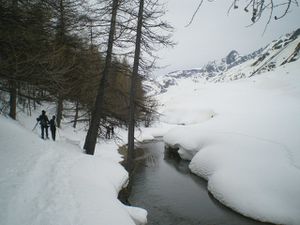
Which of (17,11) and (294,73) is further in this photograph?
(294,73)

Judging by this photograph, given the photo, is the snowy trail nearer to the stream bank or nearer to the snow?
the snow

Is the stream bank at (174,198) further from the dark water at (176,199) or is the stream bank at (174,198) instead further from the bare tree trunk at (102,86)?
the bare tree trunk at (102,86)

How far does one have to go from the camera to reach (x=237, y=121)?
68.5 ft

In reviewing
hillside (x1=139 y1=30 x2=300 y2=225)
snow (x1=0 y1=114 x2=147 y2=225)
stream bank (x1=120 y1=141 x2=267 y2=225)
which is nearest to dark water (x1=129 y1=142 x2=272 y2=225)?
stream bank (x1=120 y1=141 x2=267 y2=225)

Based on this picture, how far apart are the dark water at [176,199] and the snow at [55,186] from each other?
2080 millimetres

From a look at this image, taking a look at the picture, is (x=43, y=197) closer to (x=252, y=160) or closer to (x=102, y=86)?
(x=102, y=86)

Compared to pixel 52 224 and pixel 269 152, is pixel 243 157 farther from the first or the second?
pixel 52 224

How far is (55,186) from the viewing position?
6727mm

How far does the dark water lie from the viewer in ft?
31.5

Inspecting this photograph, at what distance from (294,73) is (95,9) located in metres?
44.8

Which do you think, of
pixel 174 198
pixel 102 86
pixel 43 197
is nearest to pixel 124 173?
pixel 174 198

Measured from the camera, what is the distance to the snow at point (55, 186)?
5332mm

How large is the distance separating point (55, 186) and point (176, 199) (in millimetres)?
6260

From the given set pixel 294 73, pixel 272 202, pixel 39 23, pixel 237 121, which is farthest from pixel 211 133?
pixel 294 73
